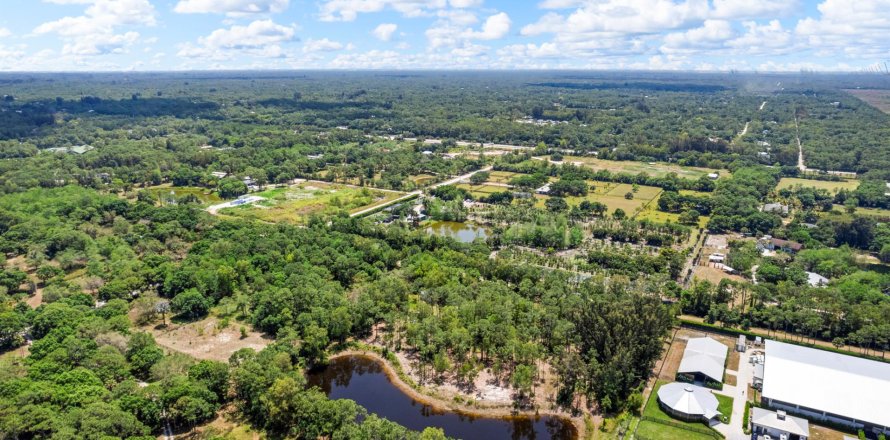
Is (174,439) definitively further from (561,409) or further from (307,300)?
(561,409)

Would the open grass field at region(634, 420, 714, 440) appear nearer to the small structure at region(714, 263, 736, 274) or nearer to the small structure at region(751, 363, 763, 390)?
the small structure at region(751, 363, 763, 390)

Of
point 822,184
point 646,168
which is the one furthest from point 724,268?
point 646,168

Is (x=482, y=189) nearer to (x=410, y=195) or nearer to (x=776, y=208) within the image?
(x=410, y=195)

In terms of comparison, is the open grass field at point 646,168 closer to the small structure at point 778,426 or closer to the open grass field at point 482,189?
the open grass field at point 482,189

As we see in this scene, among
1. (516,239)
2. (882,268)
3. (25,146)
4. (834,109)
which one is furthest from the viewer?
(834,109)

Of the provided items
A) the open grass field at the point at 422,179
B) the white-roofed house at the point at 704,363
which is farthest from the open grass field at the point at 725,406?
the open grass field at the point at 422,179

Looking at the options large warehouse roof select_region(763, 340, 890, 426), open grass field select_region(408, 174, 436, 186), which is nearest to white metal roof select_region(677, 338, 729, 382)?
large warehouse roof select_region(763, 340, 890, 426)

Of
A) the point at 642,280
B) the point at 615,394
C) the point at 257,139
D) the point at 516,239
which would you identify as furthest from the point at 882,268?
the point at 257,139
